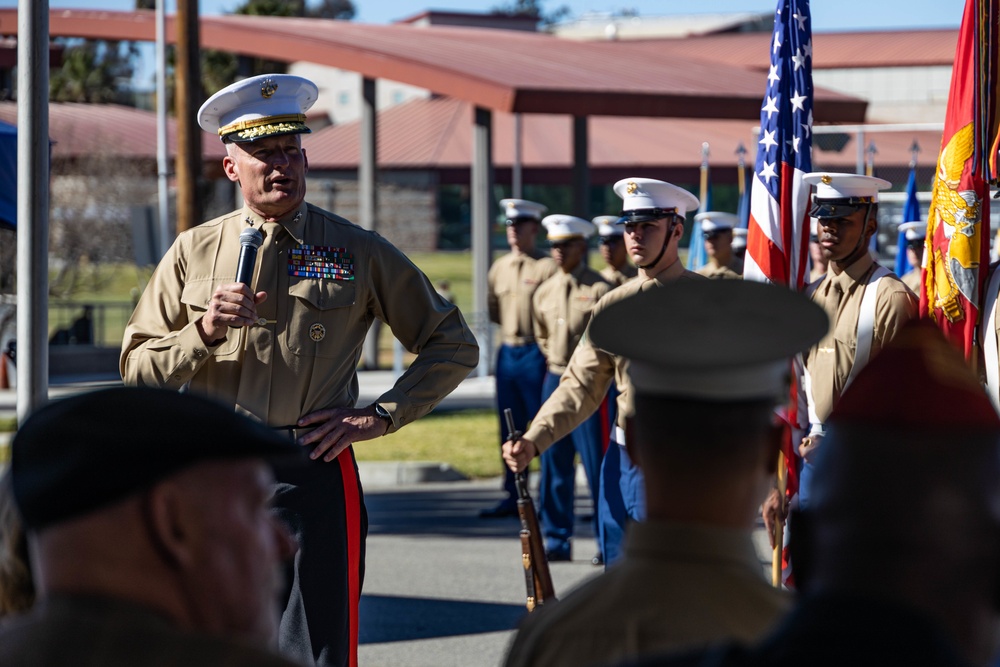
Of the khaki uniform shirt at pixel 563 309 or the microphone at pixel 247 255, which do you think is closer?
the microphone at pixel 247 255

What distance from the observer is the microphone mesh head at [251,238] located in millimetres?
4539

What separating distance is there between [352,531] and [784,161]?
12.2ft

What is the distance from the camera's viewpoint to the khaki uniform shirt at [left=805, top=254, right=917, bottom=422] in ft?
20.9

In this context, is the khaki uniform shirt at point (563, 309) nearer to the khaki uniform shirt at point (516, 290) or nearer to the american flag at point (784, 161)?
the khaki uniform shirt at point (516, 290)

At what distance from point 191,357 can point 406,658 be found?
2822 millimetres

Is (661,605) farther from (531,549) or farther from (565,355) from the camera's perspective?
(565,355)

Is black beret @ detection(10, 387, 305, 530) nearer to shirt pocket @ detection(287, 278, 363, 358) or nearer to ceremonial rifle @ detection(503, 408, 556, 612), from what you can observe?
shirt pocket @ detection(287, 278, 363, 358)

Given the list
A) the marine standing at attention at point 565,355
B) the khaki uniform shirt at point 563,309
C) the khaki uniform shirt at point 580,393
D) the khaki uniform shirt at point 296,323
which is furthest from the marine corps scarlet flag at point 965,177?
the khaki uniform shirt at point 563,309

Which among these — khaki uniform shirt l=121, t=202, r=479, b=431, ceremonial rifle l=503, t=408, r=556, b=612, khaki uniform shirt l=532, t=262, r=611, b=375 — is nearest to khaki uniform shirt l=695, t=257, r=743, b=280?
khaki uniform shirt l=532, t=262, r=611, b=375

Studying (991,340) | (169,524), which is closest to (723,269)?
(991,340)

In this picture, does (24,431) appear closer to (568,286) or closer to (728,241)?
(568,286)

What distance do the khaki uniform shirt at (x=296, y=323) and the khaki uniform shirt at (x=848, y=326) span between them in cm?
203

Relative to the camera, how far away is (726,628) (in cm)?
Answer: 199

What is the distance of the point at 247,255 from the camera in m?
4.51
